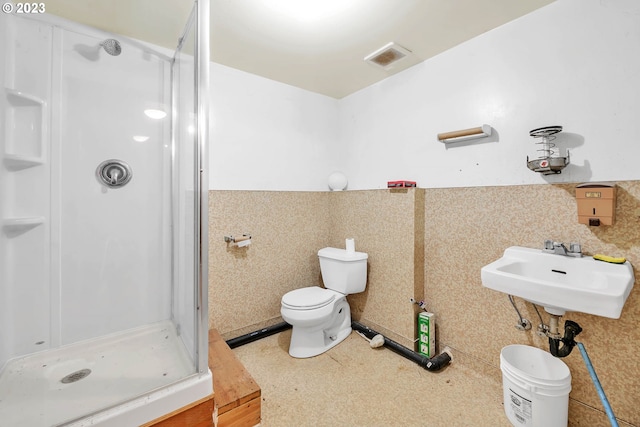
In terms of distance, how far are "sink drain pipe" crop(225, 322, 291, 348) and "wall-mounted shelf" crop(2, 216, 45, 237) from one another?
1423 millimetres

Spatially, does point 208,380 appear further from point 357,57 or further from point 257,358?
point 357,57

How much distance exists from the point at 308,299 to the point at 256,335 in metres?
0.60

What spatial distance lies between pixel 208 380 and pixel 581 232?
1.96 metres

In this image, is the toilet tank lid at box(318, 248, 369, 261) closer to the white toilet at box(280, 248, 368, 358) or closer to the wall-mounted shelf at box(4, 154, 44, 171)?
the white toilet at box(280, 248, 368, 358)

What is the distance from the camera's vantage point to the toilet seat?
1.99 m

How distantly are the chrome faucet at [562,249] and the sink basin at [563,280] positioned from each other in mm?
25

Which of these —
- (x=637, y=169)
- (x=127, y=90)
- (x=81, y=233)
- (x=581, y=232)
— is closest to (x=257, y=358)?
(x=81, y=233)

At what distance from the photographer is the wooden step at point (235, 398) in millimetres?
1337

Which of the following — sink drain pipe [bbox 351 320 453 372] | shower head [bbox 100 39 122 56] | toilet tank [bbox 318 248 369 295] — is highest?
shower head [bbox 100 39 122 56]

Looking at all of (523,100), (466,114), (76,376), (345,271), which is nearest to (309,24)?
(466,114)

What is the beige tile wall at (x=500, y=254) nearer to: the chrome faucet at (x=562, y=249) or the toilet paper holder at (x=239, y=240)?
the chrome faucet at (x=562, y=249)

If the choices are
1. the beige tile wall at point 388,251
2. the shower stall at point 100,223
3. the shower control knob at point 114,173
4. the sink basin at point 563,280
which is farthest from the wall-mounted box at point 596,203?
the shower control knob at point 114,173

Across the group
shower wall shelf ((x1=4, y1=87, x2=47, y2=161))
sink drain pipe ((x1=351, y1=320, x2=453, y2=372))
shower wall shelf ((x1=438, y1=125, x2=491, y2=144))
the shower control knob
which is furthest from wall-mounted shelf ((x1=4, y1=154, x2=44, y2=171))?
sink drain pipe ((x1=351, y1=320, x2=453, y2=372))

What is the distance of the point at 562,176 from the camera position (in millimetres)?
1470
